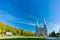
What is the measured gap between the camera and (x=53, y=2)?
14.4 feet

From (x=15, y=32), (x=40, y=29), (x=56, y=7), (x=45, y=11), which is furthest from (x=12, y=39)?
(x=56, y=7)

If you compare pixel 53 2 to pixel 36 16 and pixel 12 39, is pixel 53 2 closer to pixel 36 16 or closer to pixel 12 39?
pixel 36 16

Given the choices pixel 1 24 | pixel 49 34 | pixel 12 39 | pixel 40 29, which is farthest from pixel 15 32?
pixel 49 34

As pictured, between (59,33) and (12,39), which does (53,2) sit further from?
(12,39)

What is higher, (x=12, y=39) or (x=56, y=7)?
(x=56, y=7)

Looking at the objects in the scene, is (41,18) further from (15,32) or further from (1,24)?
(1,24)

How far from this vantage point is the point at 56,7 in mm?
4422

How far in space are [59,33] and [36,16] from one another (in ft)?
3.07

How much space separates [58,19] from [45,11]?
502 mm

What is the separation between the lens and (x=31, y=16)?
450 centimetres

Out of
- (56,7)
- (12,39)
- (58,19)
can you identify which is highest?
(56,7)

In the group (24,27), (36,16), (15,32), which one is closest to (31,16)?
(36,16)

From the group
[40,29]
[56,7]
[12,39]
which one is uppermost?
[56,7]

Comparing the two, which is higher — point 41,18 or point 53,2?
point 53,2
